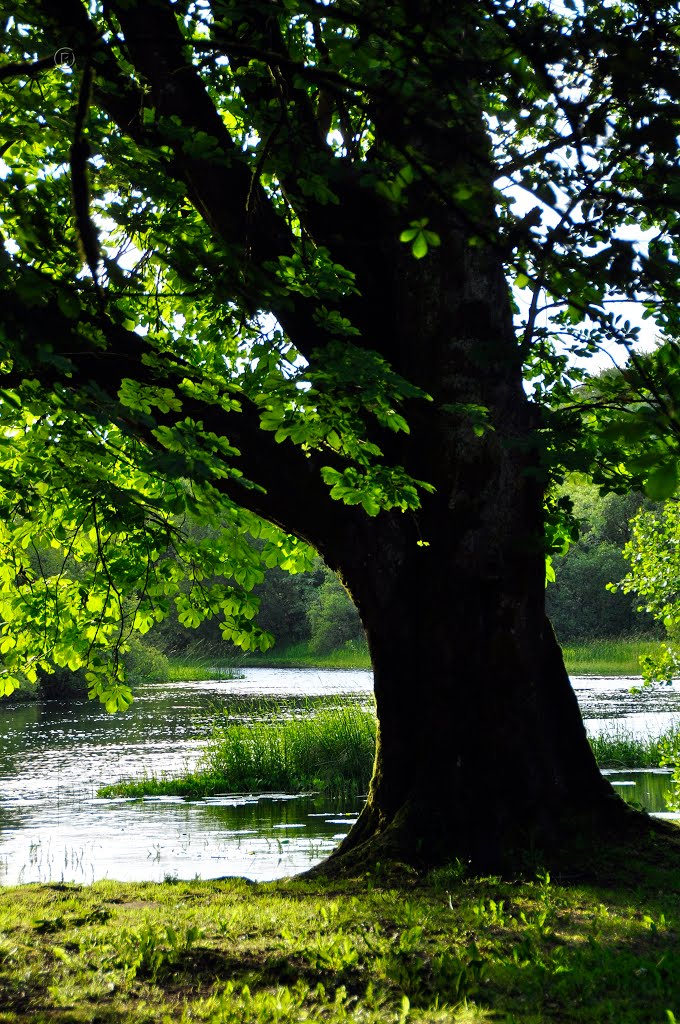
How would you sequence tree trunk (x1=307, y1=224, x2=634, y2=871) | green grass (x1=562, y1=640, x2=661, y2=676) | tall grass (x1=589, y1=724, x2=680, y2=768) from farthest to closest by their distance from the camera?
1. green grass (x1=562, y1=640, x2=661, y2=676)
2. tall grass (x1=589, y1=724, x2=680, y2=768)
3. tree trunk (x1=307, y1=224, x2=634, y2=871)

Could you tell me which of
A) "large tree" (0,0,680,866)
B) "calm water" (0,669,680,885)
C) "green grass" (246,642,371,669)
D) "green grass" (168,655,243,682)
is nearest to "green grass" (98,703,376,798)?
"calm water" (0,669,680,885)

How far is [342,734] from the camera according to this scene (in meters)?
14.4

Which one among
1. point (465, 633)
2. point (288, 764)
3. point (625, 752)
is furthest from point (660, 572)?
point (288, 764)

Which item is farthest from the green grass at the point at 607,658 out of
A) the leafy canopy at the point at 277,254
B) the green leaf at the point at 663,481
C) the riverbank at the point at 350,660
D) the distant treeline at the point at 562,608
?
the green leaf at the point at 663,481

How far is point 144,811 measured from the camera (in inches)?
491

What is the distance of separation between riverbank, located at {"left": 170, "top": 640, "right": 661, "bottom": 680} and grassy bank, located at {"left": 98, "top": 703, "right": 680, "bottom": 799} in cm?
1357

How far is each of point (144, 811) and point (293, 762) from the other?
2494 millimetres

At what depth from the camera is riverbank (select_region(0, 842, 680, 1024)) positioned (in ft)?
13.9

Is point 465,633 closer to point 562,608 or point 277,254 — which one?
point 277,254

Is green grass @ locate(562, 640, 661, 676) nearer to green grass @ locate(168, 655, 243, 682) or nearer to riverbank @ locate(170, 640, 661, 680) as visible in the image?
riverbank @ locate(170, 640, 661, 680)

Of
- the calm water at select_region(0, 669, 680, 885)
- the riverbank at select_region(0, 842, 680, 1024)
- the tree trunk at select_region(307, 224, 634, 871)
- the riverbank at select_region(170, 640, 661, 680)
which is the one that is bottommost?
the calm water at select_region(0, 669, 680, 885)

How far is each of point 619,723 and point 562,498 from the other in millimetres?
12364

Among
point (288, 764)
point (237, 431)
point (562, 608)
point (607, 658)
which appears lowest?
point (288, 764)

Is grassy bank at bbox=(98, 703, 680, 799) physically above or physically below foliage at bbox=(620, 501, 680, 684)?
below
